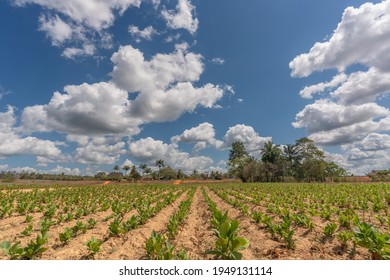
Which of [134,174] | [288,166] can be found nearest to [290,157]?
[288,166]

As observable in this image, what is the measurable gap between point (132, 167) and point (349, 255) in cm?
9493

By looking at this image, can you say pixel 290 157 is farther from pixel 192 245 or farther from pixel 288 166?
pixel 192 245

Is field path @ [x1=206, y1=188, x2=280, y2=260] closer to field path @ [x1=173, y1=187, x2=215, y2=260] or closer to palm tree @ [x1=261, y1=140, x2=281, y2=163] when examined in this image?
field path @ [x1=173, y1=187, x2=215, y2=260]

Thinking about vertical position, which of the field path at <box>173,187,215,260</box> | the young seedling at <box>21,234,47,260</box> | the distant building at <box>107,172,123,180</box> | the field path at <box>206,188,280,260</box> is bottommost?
the distant building at <box>107,172,123,180</box>

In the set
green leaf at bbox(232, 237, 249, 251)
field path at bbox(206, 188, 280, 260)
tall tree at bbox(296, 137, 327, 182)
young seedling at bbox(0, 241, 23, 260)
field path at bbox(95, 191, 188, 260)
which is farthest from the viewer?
tall tree at bbox(296, 137, 327, 182)

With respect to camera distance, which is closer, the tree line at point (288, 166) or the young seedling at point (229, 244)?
the young seedling at point (229, 244)

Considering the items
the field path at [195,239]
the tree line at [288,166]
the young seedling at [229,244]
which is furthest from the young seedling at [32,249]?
the tree line at [288,166]

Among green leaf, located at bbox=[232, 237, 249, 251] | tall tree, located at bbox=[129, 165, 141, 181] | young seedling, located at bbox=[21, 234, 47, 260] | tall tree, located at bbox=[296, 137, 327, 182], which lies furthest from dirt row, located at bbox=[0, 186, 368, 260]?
tall tree, located at bbox=[129, 165, 141, 181]

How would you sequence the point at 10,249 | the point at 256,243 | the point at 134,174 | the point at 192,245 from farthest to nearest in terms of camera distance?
the point at 134,174
the point at 192,245
the point at 256,243
the point at 10,249

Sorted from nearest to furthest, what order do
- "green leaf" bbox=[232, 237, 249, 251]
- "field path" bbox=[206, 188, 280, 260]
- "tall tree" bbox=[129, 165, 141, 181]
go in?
"green leaf" bbox=[232, 237, 249, 251]
"field path" bbox=[206, 188, 280, 260]
"tall tree" bbox=[129, 165, 141, 181]

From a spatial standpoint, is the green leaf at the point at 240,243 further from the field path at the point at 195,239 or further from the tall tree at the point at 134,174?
the tall tree at the point at 134,174

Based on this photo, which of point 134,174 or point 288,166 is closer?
point 288,166

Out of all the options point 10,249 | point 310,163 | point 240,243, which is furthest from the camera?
point 310,163
